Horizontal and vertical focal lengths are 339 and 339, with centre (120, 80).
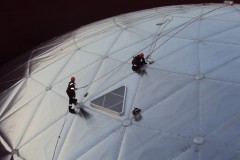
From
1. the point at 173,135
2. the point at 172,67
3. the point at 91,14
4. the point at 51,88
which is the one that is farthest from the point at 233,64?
the point at 91,14

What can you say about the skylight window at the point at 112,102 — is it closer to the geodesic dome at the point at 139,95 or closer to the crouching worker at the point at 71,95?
the geodesic dome at the point at 139,95

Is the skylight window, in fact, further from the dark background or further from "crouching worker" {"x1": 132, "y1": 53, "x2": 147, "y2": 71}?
the dark background

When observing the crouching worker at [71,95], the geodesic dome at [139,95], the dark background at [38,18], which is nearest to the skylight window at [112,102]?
the geodesic dome at [139,95]

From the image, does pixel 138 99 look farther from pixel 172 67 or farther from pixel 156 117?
pixel 172 67

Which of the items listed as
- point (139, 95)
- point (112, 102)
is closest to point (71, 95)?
point (112, 102)

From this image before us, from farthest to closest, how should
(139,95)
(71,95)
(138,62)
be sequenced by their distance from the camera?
(138,62), (71,95), (139,95)

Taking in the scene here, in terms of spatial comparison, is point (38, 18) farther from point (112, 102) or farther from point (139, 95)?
point (139, 95)
